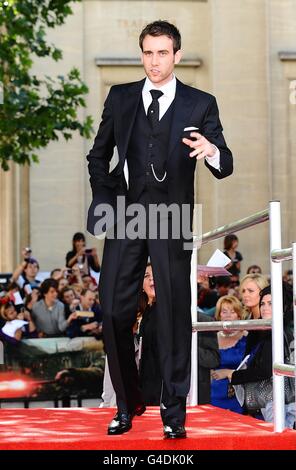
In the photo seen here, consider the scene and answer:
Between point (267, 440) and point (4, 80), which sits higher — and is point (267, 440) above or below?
below

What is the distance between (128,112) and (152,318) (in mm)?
2744

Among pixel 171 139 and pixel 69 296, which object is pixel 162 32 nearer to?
pixel 171 139

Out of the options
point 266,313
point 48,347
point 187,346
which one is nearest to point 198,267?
point 266,313

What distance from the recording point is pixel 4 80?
15242 millimetres

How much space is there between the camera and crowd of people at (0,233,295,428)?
829 cm

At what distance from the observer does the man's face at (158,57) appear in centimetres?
613

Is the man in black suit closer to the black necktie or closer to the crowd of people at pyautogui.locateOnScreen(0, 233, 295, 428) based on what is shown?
the black necktie

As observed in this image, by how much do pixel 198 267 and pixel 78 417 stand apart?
158 centimetres

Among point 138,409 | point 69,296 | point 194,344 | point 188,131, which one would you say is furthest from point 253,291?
point 69,296

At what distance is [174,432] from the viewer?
6.05 meters

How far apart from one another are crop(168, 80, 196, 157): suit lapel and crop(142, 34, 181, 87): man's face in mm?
140

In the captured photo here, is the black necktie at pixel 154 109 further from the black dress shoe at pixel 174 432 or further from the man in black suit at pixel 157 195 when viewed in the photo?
the black dress shoe at pixel 174 432
